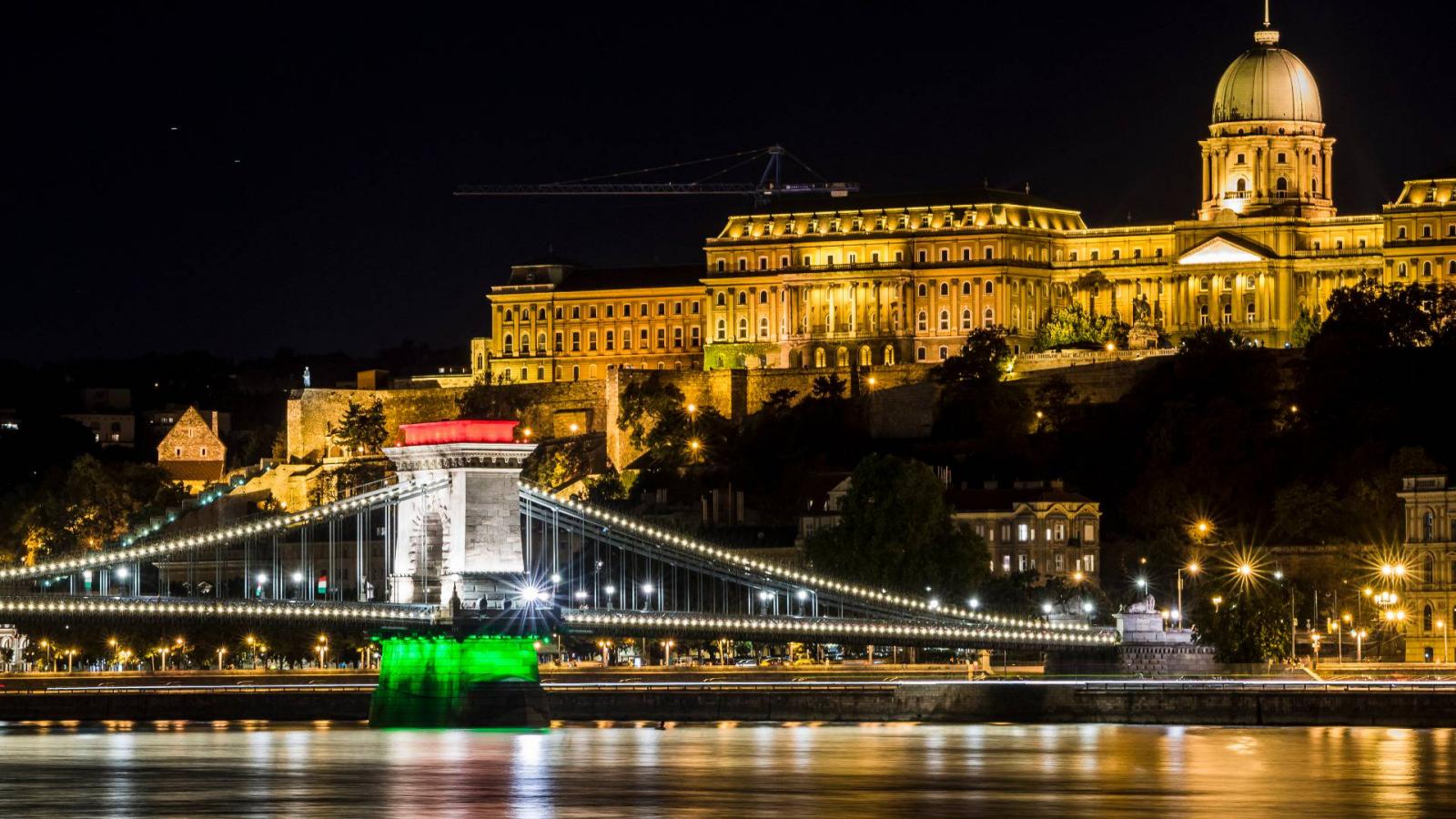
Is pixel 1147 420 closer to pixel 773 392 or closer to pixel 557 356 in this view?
pixel 773 392

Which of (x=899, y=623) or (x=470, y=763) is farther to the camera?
(x=899, y=623)

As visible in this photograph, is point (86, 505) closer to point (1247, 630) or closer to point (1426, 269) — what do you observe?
point (1426, 269)

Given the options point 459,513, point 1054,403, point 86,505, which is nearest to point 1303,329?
point 1054,403

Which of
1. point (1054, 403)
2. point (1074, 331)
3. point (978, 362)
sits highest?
point (1074, 331)

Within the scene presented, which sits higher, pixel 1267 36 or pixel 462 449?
pixel 1267 36

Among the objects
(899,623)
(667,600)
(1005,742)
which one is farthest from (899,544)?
(1005,742)

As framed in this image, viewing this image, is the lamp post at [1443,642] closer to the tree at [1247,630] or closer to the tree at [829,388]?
the tree at [1247,630]
